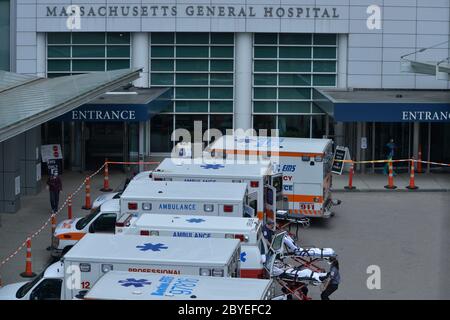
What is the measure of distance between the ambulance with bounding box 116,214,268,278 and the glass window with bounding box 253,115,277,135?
62.0 ft

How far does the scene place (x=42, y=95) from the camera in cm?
2323

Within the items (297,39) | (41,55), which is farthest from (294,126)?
(41,55)

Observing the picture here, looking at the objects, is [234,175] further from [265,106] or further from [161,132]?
[161,132]

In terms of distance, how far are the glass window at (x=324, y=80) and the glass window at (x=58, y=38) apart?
9.53 meters

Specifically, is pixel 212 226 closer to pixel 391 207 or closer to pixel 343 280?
pixel 343 280

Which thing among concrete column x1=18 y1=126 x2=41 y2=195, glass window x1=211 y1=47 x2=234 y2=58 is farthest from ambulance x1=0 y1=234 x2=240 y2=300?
glass window x1=211 y1=47 x2=234 y2=58

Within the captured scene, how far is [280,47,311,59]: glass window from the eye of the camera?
32.2m

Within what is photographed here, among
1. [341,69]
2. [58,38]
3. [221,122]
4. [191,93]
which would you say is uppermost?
[58,38]

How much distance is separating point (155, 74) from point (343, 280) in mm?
17887

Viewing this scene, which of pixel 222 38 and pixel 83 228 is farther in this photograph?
pixel 222 38

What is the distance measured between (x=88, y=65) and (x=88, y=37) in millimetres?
1076

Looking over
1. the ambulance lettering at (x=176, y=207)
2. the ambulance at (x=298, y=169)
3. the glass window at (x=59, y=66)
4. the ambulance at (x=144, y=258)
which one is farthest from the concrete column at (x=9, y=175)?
the ambulance at (x=144, y=258)
